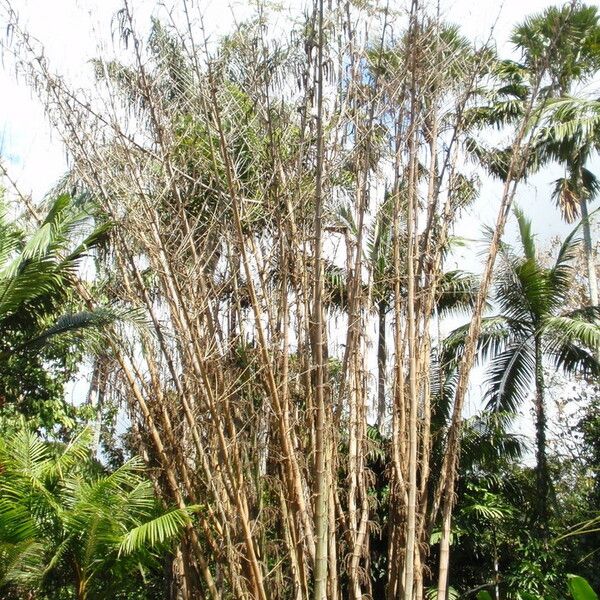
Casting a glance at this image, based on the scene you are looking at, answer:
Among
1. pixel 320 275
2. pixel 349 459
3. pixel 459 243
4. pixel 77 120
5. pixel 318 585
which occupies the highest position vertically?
pixel 459 243

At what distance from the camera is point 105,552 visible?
6.54 m

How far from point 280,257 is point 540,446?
22.0ft

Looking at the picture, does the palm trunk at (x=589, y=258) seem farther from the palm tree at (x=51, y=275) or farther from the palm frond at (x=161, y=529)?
the palm frond at (x=161, y=529)

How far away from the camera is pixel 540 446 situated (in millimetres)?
10180

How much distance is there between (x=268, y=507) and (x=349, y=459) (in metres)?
0.82

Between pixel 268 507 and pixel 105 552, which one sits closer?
pixel 268 507

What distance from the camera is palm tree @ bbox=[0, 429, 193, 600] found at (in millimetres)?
6250

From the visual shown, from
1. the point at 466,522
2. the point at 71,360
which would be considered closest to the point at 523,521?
the point at 466,522

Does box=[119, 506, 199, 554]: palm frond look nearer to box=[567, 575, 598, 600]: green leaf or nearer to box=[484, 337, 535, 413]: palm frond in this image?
box=[567, 575, 598, 600]: green leaf

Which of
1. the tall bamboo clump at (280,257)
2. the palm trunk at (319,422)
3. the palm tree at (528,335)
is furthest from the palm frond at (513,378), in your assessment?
the palm trunk at (319,422)

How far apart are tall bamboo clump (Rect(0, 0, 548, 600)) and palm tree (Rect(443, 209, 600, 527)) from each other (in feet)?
15.3

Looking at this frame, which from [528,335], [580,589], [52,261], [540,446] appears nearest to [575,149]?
[528,335]

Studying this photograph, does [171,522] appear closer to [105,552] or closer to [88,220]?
[105,552]

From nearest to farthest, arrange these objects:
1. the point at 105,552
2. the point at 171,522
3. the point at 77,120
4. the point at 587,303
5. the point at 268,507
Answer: the point at 171,522 → the point at 77,120 → the point at 268,507 → the point at 105,552 → the point at 587,303
